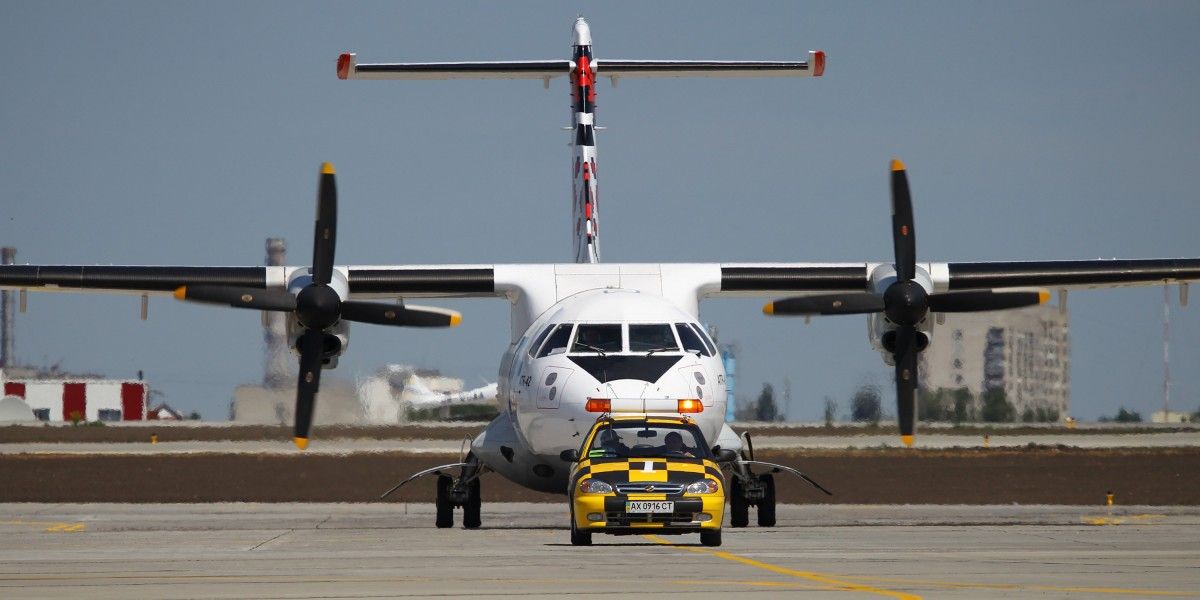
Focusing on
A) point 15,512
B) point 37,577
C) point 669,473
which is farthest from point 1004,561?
point 15,512

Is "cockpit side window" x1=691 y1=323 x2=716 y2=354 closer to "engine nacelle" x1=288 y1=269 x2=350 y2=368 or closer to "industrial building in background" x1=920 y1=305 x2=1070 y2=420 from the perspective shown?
"engine nacelle" x1=288 y1=269 x2=350 y2=368

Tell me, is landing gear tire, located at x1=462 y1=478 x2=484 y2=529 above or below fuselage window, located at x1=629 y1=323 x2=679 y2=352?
below

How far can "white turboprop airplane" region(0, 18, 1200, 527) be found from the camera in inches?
715

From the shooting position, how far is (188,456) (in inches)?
1790

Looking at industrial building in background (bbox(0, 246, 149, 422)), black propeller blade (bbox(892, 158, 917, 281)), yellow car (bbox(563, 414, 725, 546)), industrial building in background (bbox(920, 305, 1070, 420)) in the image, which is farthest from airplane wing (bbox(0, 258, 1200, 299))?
industrial building in background (bbox(0, 246, 149, 422))

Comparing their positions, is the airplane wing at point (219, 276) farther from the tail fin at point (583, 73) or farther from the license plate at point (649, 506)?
the license plate at point (649, 506)

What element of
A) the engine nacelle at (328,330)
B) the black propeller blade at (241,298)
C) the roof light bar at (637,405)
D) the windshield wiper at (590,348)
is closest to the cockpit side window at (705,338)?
the windshield wiper at (590,348)

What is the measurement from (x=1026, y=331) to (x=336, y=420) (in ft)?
82.3

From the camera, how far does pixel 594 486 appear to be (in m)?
15.0

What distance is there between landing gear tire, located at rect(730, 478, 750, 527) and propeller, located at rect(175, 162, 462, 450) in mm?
4518

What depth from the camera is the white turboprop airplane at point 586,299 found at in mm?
18156

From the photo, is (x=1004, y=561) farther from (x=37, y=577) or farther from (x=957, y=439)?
(x=957, y=439)

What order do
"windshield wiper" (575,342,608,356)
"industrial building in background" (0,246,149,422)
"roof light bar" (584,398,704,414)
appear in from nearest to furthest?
"roof light bar" (584,398,704,414)
"windshield wiper" (575,342,608,356)
"industrial building in background" (0,246,149,422)

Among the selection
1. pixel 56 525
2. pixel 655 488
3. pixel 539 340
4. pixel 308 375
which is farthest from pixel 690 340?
pixel 56 525
